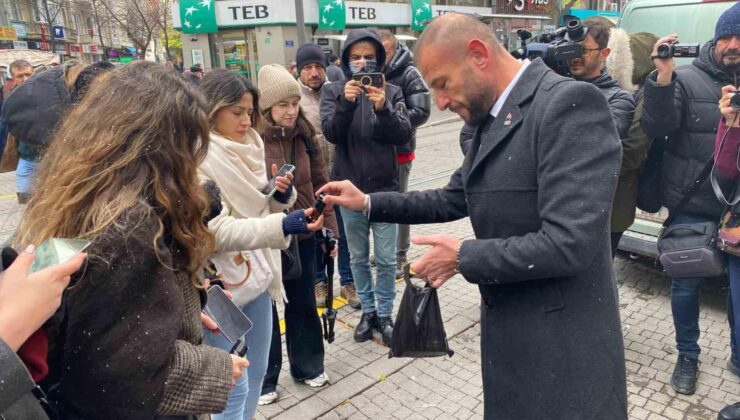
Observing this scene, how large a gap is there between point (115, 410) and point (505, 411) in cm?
126

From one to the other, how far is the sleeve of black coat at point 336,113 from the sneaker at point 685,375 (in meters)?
2.66

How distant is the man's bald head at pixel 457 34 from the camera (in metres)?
1.69

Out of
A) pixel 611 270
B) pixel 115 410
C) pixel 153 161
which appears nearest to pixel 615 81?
pixel 611 270

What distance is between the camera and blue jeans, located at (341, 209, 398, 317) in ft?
13.1

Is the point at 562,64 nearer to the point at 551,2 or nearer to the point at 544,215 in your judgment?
the point at 544,215

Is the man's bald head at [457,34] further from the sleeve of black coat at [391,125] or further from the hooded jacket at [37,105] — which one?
the hooded jacket at [37,105]

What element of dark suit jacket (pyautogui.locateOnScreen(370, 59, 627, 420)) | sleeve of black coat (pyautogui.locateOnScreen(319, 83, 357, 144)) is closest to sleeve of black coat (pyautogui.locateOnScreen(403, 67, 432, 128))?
sleeve of black coat (pyautogui.locateOnScreen(319, 83, 357, 144))

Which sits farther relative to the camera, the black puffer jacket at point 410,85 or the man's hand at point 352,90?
the black puffer jacket at point 410,85

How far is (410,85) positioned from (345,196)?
7.53ft

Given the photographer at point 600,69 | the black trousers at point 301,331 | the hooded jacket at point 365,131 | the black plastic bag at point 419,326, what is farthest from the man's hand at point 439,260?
the photographer at point 600,69

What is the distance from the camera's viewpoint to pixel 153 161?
4.66 feet

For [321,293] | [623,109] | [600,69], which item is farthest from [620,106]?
[321,293]

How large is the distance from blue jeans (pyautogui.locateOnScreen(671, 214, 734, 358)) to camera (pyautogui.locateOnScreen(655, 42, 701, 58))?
985 mm

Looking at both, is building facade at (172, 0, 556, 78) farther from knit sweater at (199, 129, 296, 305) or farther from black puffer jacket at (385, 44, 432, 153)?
knit sweater at (199, 129, 296, 305)
